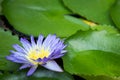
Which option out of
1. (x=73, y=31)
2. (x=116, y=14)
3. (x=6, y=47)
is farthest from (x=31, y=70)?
(x=116, y=14)

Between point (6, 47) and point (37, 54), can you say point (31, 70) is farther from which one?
point (6, 47)

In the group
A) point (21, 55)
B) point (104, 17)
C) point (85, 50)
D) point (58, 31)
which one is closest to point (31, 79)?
point (21, 55)

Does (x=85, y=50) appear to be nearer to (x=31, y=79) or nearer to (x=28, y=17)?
(x=31, y=79)

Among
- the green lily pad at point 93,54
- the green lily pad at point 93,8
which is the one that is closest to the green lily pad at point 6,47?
the green lily pad at point 93,54

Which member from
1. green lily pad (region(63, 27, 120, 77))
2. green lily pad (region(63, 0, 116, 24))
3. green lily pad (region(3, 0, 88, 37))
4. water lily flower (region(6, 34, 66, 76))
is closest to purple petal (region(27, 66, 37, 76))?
water lily flower (region(6, 34, 66, 76))

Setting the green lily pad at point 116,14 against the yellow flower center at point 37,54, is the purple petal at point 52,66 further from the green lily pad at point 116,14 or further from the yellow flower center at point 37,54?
the green lily pad at point 116,14
